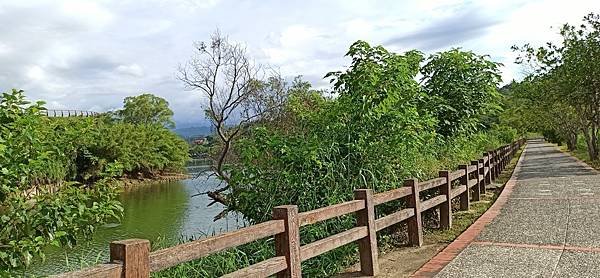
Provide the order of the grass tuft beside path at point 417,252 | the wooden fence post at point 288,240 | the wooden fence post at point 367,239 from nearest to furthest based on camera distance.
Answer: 1. the wooden fence post at point 288,240
2. the wooden fence post at point 367,239
3. the grass tuft beside path at point 417,252

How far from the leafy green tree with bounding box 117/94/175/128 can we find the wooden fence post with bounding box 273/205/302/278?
274ft

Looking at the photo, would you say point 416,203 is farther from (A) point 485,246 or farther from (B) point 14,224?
(B) point 14,224

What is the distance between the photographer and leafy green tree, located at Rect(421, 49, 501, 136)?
12.2m

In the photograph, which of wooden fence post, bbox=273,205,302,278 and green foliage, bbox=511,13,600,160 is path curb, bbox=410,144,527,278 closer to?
wooden fence post, bbox=273,205,302,278

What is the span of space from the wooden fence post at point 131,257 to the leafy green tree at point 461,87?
9.53 meters

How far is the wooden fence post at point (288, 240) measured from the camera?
15.9ft

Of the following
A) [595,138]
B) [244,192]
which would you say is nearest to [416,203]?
Answer: [244,192]

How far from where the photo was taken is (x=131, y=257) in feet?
10.7

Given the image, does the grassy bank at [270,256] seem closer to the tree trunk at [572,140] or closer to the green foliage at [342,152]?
the green foliage at [342,152]

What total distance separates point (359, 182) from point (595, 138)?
25.3 metres

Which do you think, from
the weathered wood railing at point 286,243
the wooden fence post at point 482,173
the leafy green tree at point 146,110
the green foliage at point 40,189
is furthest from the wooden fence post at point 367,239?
the leafy green tree at point 146,110

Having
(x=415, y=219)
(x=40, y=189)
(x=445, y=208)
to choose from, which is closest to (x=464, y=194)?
(x=445, y=208)

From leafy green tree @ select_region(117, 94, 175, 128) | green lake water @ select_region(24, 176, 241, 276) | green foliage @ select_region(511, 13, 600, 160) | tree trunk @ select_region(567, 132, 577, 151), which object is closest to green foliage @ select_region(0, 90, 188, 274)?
green lake water @ select_region(24, 176, 241, 276)

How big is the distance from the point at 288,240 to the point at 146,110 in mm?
86804
